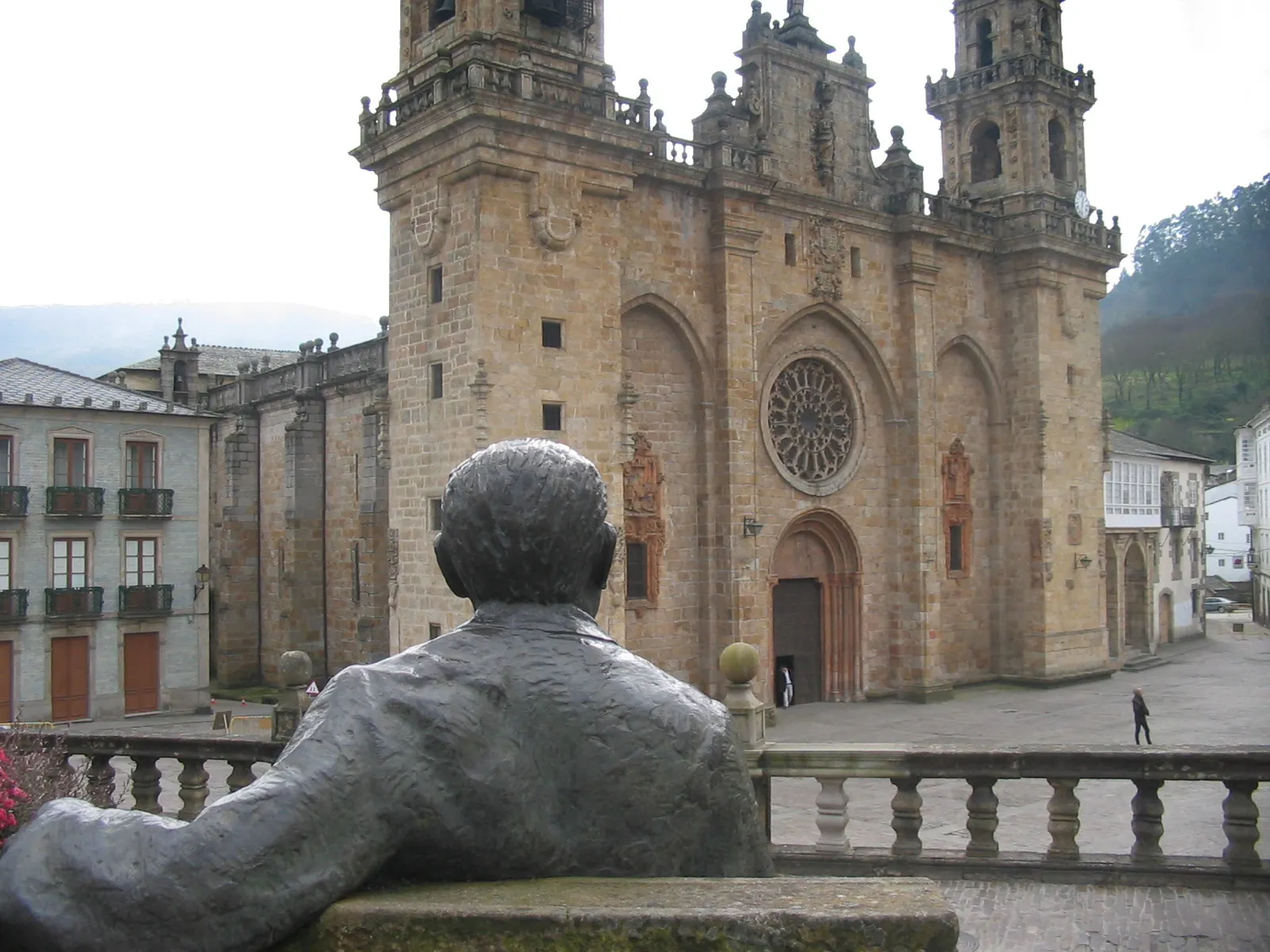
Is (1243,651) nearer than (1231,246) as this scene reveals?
Yes

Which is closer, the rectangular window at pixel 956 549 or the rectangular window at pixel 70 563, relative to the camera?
the rectangular window at pixel 70 563

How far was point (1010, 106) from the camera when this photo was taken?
3300 centimetres

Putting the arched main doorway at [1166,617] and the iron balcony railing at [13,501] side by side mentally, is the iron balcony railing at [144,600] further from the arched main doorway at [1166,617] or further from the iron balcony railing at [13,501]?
the arched main doorway at [1166,617]

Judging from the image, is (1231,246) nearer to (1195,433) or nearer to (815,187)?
(1195,433)

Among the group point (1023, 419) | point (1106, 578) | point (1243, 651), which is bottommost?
point (1243, 651)

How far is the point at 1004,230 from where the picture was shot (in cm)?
3188

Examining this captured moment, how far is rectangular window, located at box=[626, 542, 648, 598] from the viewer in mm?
23297

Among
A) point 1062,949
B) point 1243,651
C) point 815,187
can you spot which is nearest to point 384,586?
point 815,187

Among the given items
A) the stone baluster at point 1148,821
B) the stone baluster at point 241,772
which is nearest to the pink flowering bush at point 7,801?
the stone baluster at point 241,772

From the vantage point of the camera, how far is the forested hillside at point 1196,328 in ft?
274

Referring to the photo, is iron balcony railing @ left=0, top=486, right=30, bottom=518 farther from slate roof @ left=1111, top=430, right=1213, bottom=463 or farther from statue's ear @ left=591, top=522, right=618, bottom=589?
slate roof @ left=1111, top=430, right=1213, bottom=463

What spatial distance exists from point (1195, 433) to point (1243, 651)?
140 ft

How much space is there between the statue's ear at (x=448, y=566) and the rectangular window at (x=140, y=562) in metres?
28.6

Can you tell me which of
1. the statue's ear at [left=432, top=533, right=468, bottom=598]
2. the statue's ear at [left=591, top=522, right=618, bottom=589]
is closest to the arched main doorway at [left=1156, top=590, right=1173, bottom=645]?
the statue's ear at [left=591, top=522, right=618, bottom=589]
